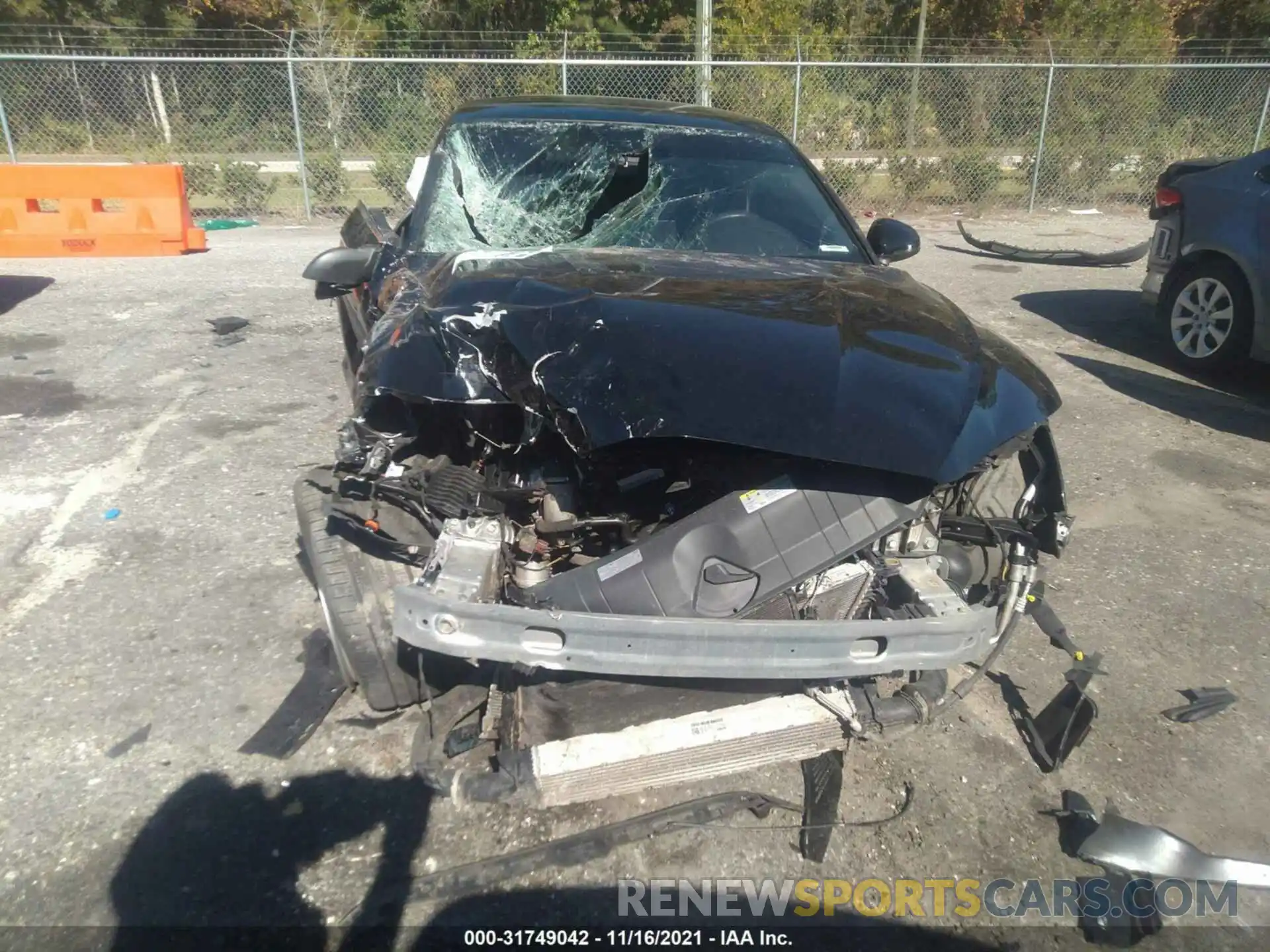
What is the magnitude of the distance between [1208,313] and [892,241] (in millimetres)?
3965

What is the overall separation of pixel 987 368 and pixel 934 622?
92 cm

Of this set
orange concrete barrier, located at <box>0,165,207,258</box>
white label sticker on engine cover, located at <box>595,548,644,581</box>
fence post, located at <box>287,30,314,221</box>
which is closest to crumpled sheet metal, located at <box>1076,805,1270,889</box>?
white label sticker on engine cover, located at <box>595,548,644,581</box>

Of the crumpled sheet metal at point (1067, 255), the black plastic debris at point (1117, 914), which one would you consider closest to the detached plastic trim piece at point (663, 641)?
the black plastic debris at point (1117, 914)

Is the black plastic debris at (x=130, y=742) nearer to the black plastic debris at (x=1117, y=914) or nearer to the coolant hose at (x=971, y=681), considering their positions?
the coolant hose at (x=971, y=681)

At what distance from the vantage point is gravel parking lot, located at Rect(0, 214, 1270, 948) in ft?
8.16

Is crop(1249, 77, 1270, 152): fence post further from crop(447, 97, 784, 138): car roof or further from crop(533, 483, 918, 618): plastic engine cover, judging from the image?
crop(533, 483, 918, 618): plastic engine cover

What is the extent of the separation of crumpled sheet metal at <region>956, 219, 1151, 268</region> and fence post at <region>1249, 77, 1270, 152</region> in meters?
4.44

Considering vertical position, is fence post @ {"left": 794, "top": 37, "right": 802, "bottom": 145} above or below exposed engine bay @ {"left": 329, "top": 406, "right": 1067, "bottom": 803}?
above

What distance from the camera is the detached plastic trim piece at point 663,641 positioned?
87.1 inches

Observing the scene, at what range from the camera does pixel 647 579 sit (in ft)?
7.92

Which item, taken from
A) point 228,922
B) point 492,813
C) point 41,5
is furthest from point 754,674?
point 41,5

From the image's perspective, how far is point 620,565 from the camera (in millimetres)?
2447

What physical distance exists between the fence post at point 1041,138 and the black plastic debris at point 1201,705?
39.1 feet

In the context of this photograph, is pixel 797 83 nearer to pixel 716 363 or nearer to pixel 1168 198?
pixel 1168 198
